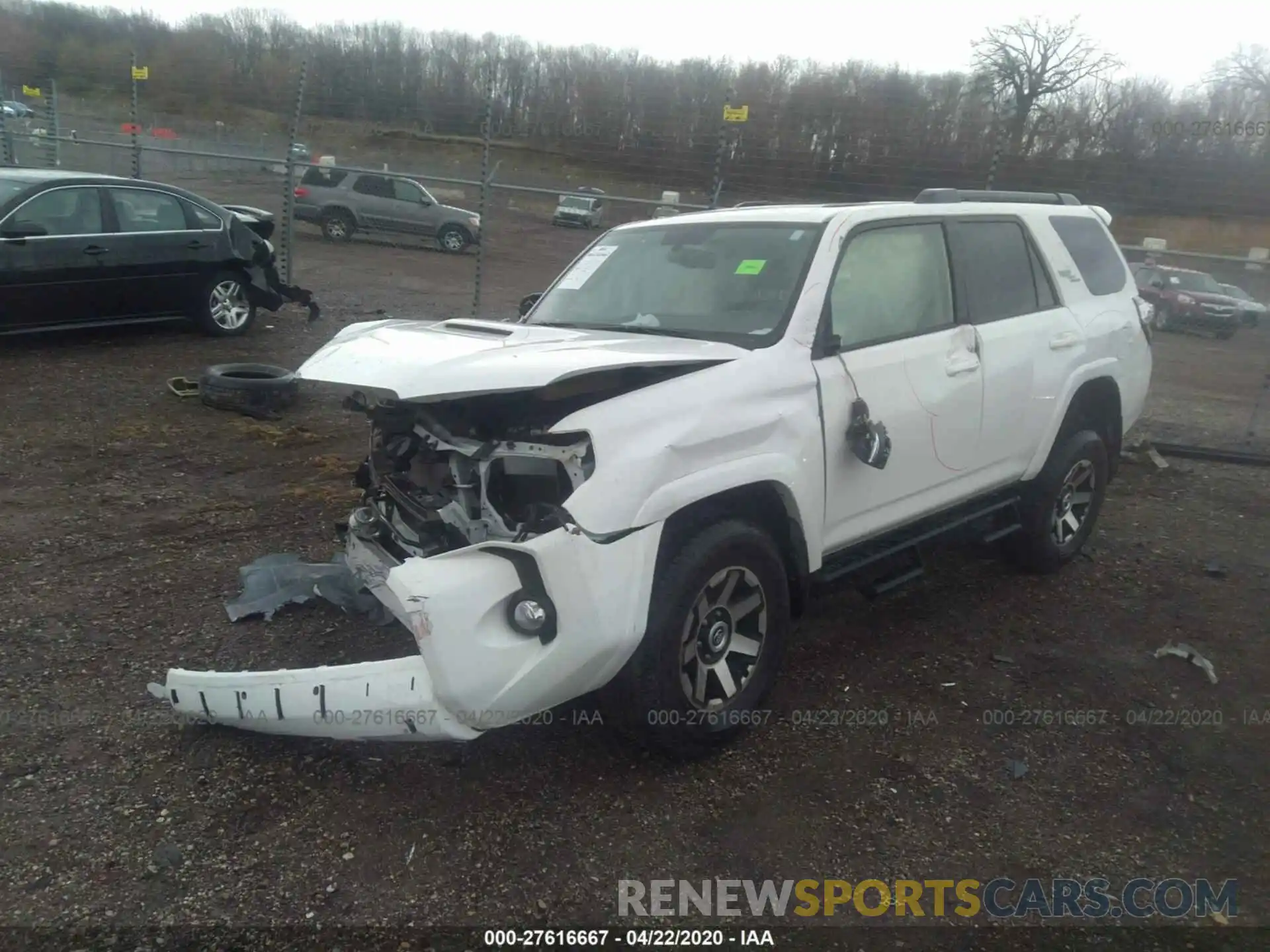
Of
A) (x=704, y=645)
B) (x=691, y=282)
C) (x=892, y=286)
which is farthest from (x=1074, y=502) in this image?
(x=704, y=645)

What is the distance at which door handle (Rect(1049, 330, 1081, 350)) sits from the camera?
4.95 metres

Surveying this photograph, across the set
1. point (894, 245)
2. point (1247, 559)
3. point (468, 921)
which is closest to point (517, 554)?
point (468, 921)

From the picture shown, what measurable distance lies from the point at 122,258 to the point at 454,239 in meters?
13.9

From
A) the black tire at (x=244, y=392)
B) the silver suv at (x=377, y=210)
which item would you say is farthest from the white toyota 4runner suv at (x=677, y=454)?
the silver suv at (x=377, y=210)

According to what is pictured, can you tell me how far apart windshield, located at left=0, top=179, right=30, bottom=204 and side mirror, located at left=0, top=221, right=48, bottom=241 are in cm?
25

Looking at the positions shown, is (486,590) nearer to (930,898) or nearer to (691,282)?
(930,898)

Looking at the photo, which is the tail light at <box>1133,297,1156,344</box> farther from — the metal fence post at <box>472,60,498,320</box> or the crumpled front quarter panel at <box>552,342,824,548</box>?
the metal fence post at <box>472,60,498,320</box>

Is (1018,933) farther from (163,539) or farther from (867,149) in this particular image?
(867,149)

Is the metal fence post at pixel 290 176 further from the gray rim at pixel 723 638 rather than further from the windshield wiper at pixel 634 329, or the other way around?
the gray rim at pixel 723 638

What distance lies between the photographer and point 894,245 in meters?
4.29

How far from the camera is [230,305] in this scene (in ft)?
33.9

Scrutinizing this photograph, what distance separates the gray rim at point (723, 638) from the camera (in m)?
3.32

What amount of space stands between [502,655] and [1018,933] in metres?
1.66

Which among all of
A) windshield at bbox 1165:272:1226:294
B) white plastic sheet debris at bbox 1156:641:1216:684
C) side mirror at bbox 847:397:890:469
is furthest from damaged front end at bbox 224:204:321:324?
windshield at bbox 1165:272:1226:294
